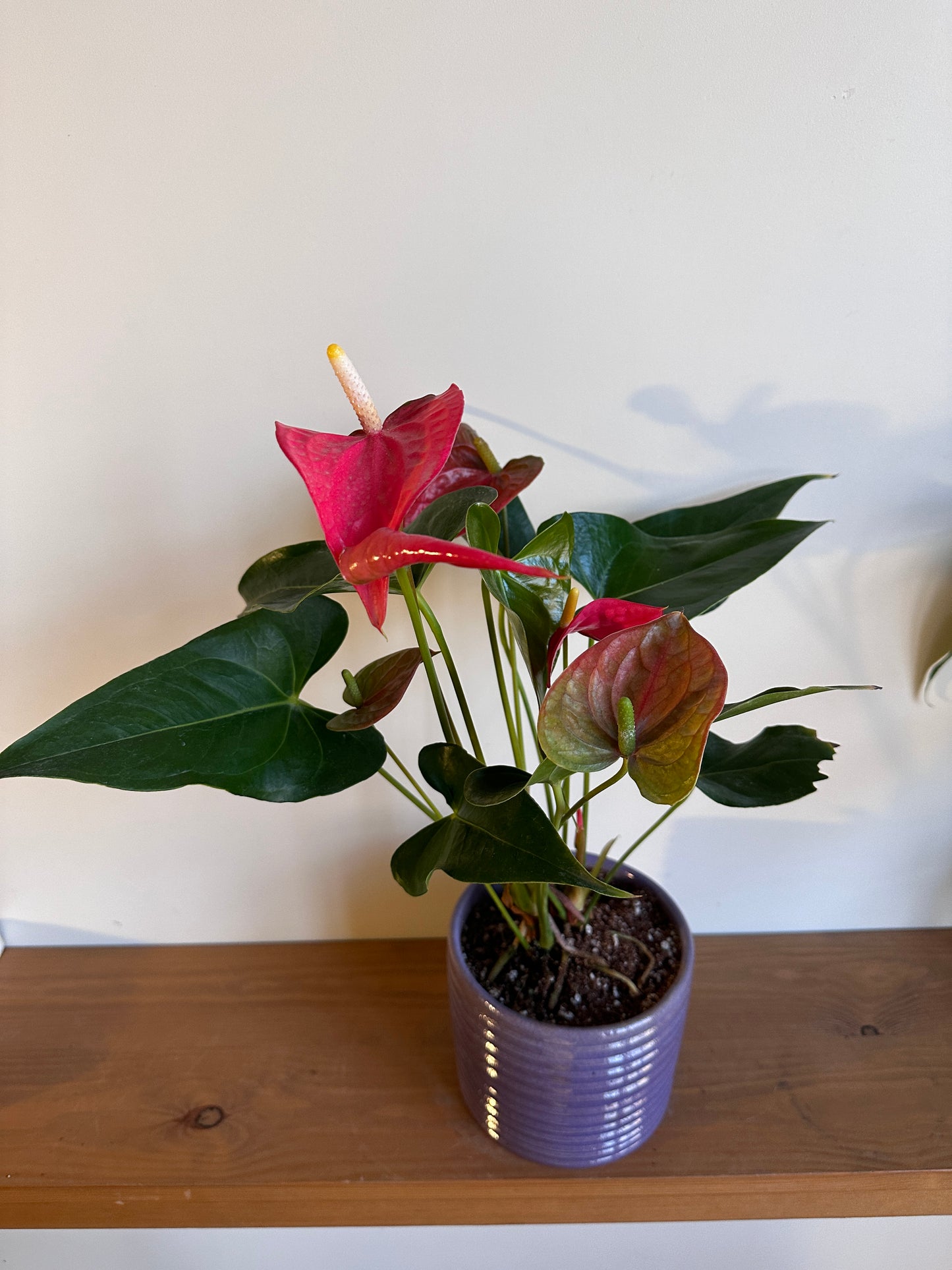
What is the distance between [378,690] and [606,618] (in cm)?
16

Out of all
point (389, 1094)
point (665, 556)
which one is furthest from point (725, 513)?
point (389, 1094)

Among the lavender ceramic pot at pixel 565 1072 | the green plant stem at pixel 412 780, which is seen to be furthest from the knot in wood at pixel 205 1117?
the green plant stem at pixel 412 780

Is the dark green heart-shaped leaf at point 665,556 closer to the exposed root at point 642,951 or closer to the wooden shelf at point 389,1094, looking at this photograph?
the exposed root at point 642,951

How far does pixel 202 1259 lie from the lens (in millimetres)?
776

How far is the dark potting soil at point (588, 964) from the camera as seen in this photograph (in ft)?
2.04

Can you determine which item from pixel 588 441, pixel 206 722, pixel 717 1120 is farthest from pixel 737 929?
pixel 206 722

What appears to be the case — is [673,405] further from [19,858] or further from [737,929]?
[19,858]

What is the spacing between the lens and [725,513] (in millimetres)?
699

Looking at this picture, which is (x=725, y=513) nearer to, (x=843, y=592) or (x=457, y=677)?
(x=843, y=592)

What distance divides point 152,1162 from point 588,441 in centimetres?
71

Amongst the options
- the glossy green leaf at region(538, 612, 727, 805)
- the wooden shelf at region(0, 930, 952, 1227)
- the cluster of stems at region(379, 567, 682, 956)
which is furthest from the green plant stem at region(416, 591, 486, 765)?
the wooden shelf at region(0, 930, 952, 1227)

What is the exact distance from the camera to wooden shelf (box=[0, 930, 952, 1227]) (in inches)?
26.7

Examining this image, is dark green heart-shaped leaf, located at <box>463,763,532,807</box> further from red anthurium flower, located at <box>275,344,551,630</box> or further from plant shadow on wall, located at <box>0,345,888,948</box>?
red anthurium flower, located at <box>275,344,551,630</box>

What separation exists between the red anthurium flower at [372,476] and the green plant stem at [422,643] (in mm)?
38
